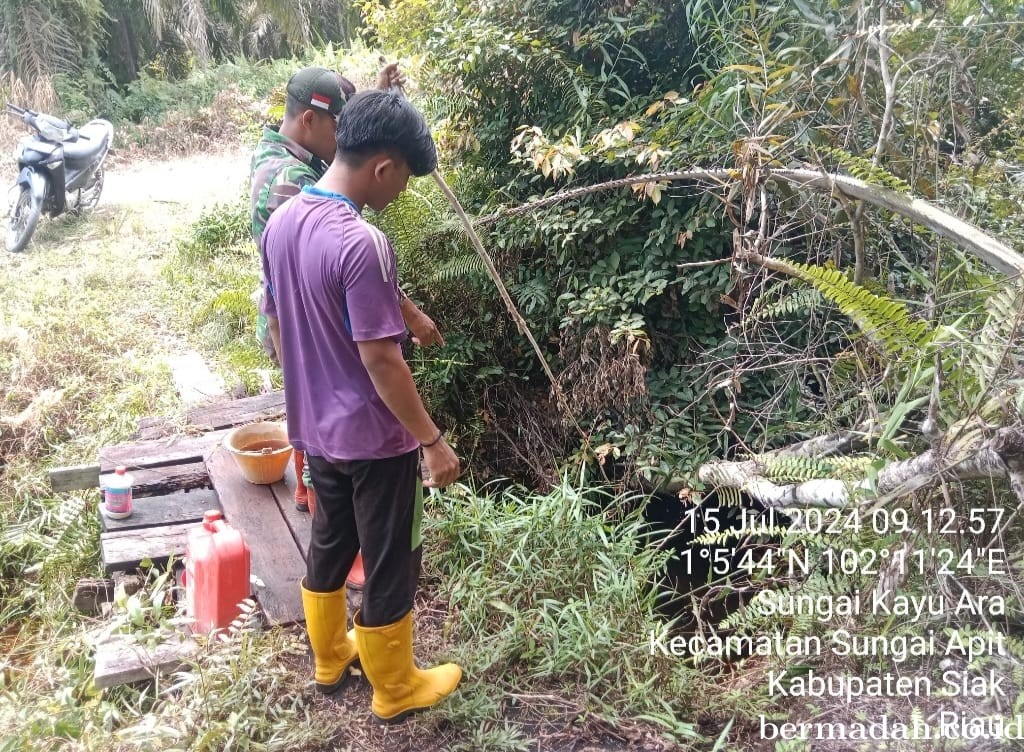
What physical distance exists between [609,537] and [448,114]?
2.67 meters

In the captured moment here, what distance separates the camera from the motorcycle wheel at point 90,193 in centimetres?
Result: 882

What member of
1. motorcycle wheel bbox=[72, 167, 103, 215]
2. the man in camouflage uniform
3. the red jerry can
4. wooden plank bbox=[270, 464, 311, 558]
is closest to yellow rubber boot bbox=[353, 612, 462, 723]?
the red jerry can

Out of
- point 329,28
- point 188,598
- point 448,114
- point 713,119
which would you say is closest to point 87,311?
point 448,114

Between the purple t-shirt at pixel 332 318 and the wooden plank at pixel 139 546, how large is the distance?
1168 mm

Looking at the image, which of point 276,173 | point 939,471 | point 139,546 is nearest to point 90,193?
point 139,546

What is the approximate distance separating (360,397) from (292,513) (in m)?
1.44

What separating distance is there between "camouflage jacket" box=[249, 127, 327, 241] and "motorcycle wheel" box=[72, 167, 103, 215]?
702cm

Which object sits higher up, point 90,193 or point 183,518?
point 90,193

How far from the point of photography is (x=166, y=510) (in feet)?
11.4

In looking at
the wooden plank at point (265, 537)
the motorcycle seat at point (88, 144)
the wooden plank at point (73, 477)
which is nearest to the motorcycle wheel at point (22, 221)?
the motorcycle seat at point (88, 144)

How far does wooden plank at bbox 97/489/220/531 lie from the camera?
3.33 metres

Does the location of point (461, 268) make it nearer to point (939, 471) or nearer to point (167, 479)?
point (167, 479)

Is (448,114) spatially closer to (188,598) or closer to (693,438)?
(693,438)

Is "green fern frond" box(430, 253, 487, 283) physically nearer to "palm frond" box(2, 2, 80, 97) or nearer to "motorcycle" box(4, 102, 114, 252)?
"motorcycle" box(4, 102, 114, 252)
